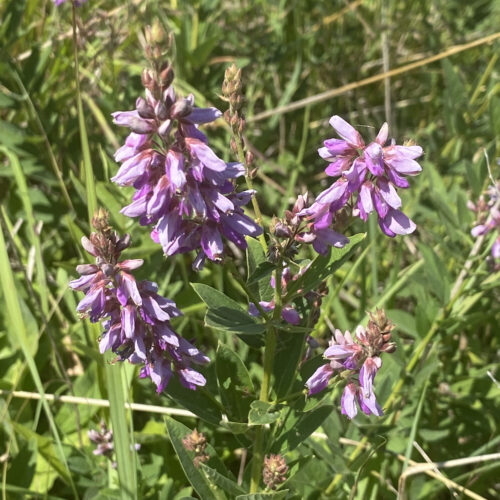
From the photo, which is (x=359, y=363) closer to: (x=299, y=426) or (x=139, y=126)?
(x=299, y=426)

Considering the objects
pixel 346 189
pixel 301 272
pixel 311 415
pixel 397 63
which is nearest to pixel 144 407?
pixel 311 415

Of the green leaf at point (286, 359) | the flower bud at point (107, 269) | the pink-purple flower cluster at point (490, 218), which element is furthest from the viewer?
the pink-purple flower cluster at point (490, 218)

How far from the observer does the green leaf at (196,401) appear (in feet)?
5.31

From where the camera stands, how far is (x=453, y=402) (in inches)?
103

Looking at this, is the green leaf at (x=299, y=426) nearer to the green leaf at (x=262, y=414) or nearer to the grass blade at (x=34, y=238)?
the green leaf at (x=262, y=414)

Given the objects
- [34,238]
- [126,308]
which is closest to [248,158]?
[126,308]

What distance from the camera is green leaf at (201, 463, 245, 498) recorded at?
1479 mm

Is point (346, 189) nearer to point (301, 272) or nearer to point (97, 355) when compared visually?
point (301, 272)

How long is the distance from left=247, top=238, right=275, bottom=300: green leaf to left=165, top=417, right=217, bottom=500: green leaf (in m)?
0.39

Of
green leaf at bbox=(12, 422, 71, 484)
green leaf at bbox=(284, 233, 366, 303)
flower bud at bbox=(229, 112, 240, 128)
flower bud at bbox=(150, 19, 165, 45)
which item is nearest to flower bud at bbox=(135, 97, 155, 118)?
flower bud at bbox=(150, 19, 165, 45)

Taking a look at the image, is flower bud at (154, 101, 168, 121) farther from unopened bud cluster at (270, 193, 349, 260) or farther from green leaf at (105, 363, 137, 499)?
green leaf at (105, 363, 137, 499)

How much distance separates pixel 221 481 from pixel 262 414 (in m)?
0.20

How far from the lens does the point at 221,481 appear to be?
60.2 inches

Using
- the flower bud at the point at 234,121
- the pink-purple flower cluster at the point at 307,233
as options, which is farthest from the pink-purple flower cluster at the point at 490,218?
the flower bud at the point at 234,121
